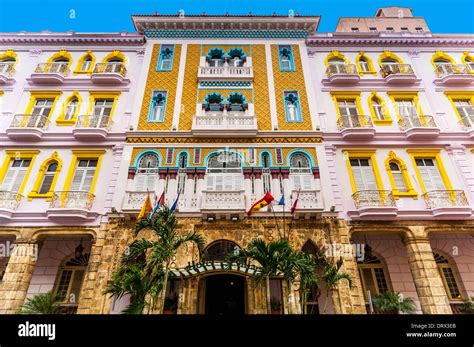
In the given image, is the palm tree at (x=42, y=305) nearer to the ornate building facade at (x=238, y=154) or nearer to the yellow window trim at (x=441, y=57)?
the ornate building facade at (x=238, y=154)

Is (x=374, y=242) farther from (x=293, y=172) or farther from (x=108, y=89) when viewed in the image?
(x=108, y=89)

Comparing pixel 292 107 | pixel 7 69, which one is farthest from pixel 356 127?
pixel 7 69

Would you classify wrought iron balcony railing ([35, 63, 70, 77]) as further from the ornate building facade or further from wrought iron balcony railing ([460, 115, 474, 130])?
wrought iron balcony railing ([460, 115, 474, 130])

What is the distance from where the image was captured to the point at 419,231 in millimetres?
12305

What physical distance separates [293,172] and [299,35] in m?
10.0

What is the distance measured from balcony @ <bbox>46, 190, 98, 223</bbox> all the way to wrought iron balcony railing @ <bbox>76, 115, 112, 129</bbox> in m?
3.72

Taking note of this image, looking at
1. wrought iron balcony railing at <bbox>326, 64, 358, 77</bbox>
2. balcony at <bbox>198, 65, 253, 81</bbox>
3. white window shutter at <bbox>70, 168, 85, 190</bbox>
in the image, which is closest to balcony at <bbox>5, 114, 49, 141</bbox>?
white window shutter at <bbox>70, 168, 85, 190</bbox>

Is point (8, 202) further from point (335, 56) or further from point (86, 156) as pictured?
point (335, 56)

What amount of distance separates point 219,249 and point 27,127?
11255 mm

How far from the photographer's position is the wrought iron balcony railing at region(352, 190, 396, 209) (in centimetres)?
1252

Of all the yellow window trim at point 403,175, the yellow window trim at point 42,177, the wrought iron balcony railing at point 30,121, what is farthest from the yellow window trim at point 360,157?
the wrought iron balcony railing at point 30,121

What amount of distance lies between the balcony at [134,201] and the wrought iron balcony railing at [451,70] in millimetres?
17629
